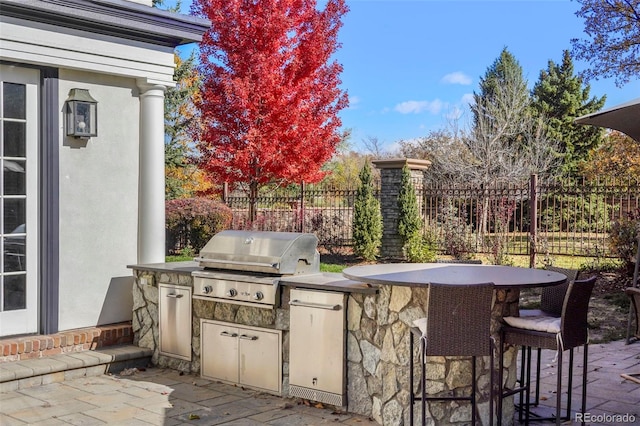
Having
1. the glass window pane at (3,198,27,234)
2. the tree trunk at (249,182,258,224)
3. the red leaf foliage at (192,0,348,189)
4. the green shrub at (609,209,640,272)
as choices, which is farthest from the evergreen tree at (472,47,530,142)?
the glass window pane at (3,198,27,234)

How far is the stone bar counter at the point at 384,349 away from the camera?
11.9 feet

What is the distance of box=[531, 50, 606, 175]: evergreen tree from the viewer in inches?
810

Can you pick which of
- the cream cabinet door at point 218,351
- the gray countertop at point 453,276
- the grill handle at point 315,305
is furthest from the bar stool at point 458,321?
the cream cabinet door at point 218,351

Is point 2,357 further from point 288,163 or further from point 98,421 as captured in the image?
point 288,163

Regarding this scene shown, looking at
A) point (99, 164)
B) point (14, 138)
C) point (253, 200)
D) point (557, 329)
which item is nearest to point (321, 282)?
point (557, 329)

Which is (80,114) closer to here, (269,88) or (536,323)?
(536,323)

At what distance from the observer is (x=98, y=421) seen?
399 centimetres

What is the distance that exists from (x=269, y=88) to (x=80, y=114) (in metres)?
6.13

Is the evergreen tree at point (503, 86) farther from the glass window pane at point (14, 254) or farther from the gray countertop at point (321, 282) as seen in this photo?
the glass window pane at point (14, 254)

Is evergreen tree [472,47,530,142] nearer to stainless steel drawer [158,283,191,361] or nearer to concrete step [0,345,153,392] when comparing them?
→ stainless steel drawer [158,283,191,361]

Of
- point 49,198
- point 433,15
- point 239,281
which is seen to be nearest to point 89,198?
point 49,198

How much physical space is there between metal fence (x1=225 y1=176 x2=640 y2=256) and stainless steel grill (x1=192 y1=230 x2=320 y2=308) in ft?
22.3

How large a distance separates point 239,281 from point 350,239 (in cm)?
887

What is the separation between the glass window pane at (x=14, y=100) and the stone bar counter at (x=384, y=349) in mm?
2468
